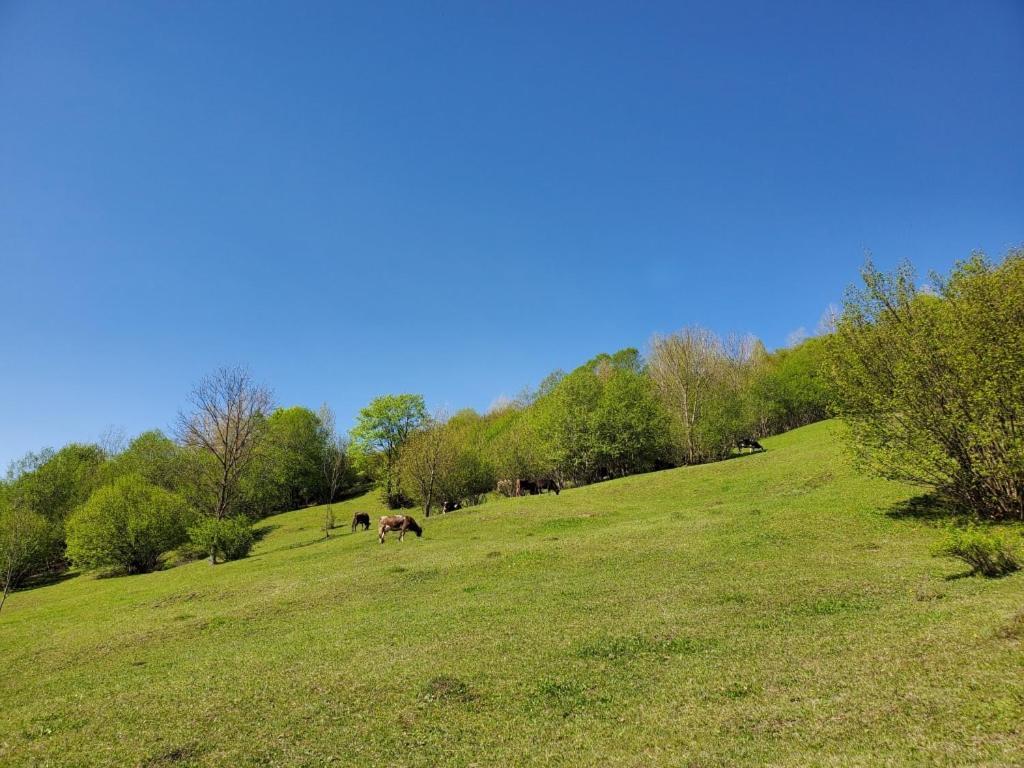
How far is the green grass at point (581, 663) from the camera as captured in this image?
7105 mm

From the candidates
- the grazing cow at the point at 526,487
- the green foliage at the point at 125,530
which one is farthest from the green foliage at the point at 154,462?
the grazing cow at the point at 526,487

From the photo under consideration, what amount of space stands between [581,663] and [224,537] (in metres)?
40.1

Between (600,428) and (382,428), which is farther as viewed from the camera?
(382,428)

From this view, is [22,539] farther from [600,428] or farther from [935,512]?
[935,512]

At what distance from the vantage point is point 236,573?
32531 mm

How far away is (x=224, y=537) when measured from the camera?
135ft

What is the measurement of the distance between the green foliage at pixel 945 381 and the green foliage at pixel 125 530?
61.9 m

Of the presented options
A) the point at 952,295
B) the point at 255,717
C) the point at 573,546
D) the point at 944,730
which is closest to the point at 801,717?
the point at 944,730

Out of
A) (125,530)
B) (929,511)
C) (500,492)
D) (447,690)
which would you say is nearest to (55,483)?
(125,530)

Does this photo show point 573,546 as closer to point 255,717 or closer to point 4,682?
point 255,717

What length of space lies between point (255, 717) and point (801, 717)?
952cm

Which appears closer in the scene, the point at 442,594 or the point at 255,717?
the point at 255,717

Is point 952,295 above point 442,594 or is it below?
above

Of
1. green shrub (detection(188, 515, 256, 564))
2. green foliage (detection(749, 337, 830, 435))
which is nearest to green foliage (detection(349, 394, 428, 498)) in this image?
green shrub (detection(188, 515, 256, 564))
